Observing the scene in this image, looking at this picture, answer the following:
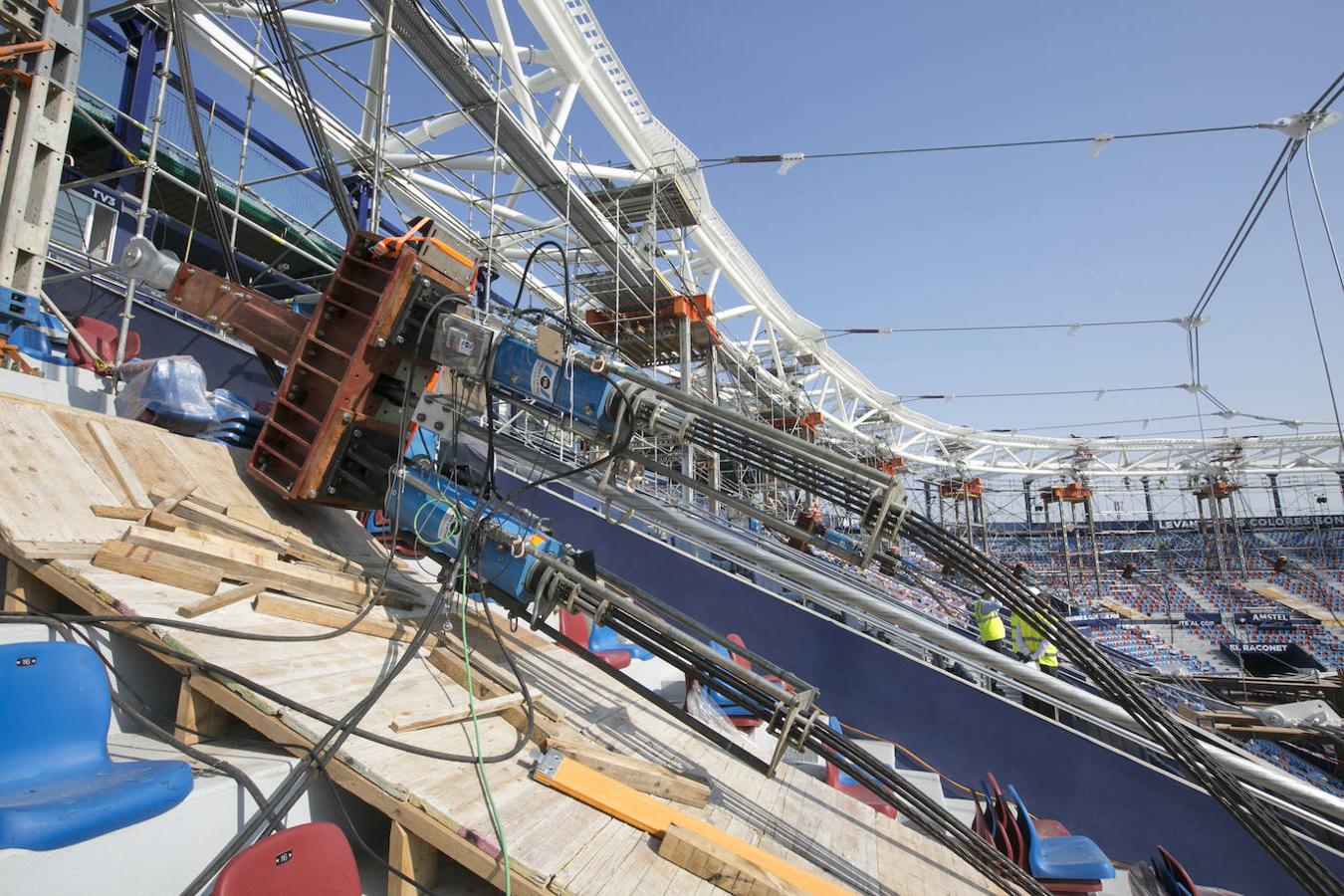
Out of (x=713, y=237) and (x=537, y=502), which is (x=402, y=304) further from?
(x=713, y=237)

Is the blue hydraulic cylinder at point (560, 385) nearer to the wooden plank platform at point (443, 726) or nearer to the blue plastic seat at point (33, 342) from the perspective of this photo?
the wooden plank platform at point (443, 726)

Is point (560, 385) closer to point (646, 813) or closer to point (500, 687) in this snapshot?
point (500, 687)

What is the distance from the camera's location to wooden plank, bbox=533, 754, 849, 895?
109 inches

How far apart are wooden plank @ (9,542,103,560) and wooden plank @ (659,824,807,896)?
3144mm

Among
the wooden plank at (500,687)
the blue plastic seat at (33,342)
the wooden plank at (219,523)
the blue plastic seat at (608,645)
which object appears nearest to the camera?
the wooden plank at (500,687)

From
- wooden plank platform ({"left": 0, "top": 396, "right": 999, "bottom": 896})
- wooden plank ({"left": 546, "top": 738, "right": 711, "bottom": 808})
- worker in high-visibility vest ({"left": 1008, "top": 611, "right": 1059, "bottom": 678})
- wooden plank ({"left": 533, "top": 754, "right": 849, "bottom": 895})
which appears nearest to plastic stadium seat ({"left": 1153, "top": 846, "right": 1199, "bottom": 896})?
wooden plank platform ({"left": 0, "top": 396, "right": 999, "bottom": 896})

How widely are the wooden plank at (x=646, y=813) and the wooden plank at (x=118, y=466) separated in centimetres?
333

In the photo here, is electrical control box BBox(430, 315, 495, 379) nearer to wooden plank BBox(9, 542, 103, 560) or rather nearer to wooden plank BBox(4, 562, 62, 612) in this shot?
wooden plank BBox(9, 542, 103, 560)

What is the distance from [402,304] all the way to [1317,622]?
40.1 meters

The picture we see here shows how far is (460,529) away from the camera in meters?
4.35

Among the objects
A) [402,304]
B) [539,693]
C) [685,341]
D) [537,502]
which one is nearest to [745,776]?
[539,693]

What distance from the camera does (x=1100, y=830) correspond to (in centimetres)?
477

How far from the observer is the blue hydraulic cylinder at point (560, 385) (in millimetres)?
4094

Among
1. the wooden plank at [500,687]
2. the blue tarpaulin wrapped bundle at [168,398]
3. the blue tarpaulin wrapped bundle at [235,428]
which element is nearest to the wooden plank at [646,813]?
the wooden plank at [500,687]
